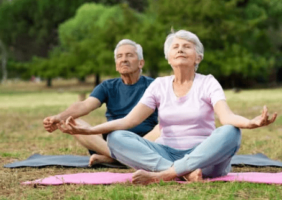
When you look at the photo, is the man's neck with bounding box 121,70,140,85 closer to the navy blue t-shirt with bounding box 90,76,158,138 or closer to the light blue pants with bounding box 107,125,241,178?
the navy blue t-shirt with bounding box 90,76,158,138

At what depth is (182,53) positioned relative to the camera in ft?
15.0

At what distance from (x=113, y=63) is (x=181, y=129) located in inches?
1060

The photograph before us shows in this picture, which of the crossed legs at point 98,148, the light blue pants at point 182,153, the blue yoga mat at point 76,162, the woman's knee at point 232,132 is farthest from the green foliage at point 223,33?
the woman's knee at point 232,132

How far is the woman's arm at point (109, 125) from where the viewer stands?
4.34 metres

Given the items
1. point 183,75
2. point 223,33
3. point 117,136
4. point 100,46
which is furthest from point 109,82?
point 223,33

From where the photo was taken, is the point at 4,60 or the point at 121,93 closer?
the point at 121,93

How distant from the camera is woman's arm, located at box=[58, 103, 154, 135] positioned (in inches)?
171

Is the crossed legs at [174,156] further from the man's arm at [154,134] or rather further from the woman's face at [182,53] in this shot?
the man's arm at [154,134]

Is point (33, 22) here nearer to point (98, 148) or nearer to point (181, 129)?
point (98, 148)

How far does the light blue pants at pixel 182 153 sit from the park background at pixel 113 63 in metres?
0.18

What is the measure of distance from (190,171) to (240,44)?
29.1 meters

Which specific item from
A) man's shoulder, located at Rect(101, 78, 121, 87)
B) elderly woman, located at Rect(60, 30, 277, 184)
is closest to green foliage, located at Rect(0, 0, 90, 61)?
man's shoulder, located at Rect(101, 78, 121, 87)

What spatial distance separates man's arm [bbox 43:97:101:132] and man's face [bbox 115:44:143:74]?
458 millimetres

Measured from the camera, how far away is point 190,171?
436 centimetres
